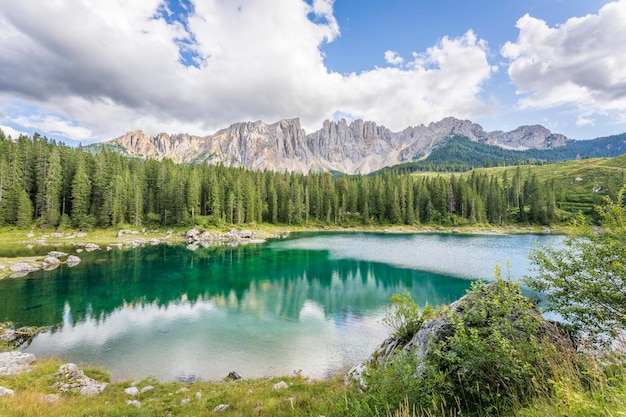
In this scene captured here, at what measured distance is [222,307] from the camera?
3088 centimetres

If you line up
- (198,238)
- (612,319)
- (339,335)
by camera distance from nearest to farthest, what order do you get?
(612,319) → (339,335) → (198,238)

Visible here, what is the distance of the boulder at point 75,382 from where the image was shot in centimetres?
1466

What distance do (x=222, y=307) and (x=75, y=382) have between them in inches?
623

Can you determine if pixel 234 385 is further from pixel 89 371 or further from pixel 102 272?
pixel 102 272

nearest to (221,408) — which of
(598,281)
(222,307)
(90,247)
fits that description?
(598,281)

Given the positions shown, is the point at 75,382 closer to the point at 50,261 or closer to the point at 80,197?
the point at 50,261

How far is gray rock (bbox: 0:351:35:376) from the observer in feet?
53.8

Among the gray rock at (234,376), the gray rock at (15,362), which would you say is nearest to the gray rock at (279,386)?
the gray rock at (234,376)

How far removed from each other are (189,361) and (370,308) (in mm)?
18159

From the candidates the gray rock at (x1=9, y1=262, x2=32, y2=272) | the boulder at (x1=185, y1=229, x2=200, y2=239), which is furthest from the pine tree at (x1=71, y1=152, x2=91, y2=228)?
the gray rock at (x1=9, y1=262, x2=32, y2=272)

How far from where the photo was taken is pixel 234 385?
1577cm

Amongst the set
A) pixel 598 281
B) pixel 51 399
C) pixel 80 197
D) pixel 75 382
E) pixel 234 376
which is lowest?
pixel 234 376

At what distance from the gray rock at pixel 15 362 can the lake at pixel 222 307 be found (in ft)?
6.22

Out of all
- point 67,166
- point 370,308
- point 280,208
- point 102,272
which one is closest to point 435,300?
point 370,308
